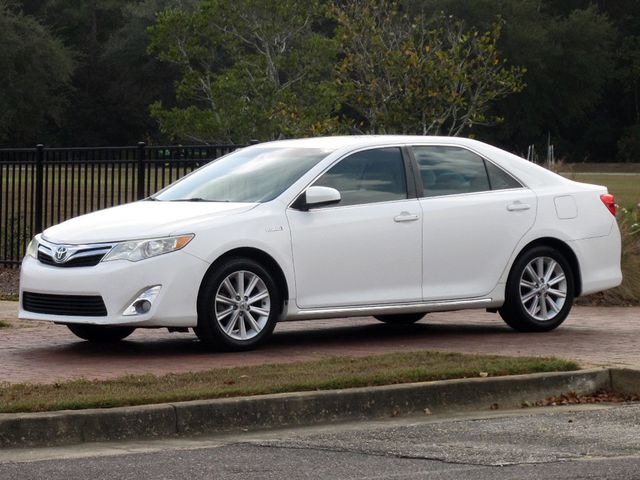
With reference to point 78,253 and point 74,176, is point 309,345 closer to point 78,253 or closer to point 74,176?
point 78,253

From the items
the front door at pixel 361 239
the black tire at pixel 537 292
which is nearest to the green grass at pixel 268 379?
the front door at pixel 361 239

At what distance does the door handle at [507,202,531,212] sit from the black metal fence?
553 cm

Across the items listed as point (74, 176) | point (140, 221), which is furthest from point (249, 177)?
point (74, 176)

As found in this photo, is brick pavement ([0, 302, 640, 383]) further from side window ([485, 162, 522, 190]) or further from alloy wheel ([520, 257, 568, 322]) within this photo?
side window ([485, 162, 522, 190])

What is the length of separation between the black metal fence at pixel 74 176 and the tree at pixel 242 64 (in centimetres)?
2319

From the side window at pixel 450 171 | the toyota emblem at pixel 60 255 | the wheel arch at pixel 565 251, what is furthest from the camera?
the wheel arch at pixel 565 251

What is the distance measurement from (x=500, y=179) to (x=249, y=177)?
2.21m

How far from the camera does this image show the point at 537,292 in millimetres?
12109

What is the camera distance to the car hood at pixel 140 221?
10406 mm

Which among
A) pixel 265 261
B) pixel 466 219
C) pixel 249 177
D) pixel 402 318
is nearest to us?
pixel 265 261

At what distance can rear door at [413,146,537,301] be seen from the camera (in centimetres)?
1162

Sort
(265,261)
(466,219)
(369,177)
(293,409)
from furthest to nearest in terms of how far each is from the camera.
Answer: (466,219), (369,177), (265,261), (293,409)

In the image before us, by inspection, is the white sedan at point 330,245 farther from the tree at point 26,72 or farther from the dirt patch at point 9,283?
the tree at point 26,72

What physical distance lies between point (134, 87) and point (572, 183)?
7027 cm
